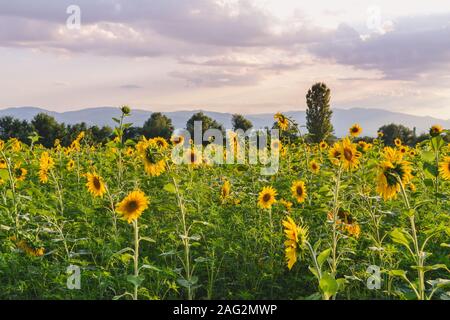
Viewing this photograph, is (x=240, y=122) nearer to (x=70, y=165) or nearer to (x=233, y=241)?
(x=70, y=165)

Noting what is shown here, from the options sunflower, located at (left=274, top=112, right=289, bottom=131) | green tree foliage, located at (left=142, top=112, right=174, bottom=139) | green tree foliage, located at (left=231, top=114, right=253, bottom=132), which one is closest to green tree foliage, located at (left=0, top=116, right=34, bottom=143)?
green tree foliage, located at (left=142, top=112, right=174, bottom=139)

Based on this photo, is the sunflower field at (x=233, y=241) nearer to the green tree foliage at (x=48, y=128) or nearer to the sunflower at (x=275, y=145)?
the sunflower at (x=275, y=145)

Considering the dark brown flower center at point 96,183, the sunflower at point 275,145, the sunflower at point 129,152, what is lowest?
the dark brown flower center at point 96,183

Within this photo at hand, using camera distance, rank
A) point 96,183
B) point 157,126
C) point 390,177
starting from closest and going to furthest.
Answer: point 390,177
point 96,183
point 157,126

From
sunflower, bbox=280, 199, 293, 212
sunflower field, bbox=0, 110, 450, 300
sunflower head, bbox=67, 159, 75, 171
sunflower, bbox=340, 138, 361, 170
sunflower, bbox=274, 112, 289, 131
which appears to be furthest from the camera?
sunflower head, bbox=67, 159, 75, 171

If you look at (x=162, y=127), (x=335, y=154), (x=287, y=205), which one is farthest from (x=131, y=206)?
(x=162, y=127)

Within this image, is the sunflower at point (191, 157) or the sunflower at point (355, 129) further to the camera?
the sunflower at point (355, 129)

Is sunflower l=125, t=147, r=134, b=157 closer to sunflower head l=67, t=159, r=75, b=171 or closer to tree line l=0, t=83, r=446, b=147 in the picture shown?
sunflower head l=67, t=159, r=75, b=171

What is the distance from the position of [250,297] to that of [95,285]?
41.0 inches

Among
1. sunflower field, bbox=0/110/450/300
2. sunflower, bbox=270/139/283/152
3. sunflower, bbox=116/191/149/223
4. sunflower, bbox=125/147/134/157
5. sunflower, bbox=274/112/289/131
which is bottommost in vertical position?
sunflower field, bbox=0/110/450/300

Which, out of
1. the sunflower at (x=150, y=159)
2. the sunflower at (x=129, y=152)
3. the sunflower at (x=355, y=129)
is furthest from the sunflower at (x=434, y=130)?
the sunflower at (x=129, y=152)

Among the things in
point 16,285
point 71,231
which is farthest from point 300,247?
point 71,231
